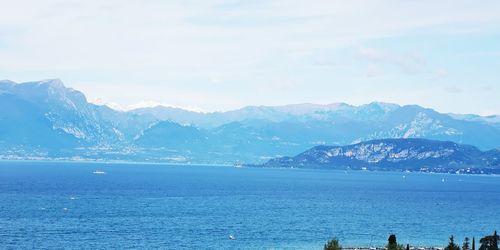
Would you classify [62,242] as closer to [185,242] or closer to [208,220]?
[185,242]

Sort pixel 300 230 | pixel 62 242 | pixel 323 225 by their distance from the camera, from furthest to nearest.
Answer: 1. pixel 323 225
2. pixel 300 230
3. pixel 62 242

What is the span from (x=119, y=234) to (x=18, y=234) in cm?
2159

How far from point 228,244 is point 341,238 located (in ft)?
96.9

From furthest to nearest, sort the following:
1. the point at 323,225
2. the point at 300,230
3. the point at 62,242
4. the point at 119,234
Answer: the point at 323,225, the point at 300,230, the point at 119,234, the point at 62,242

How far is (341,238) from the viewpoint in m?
169

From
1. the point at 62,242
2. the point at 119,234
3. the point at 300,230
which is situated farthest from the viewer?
the point at 300,230

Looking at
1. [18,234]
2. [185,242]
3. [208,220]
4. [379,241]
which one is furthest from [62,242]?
[379,241]

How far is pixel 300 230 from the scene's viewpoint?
179 metres

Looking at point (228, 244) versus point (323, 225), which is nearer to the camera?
point (228, 244)

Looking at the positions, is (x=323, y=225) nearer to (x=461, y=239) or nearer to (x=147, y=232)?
(x=461, y=239)

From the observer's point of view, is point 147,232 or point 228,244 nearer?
point 228,244

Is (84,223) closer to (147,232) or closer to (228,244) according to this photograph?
(147,232)

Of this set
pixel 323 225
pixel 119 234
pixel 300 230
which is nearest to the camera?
pixel 119 234

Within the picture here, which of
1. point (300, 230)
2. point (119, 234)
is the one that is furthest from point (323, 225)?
point (119, 234)
